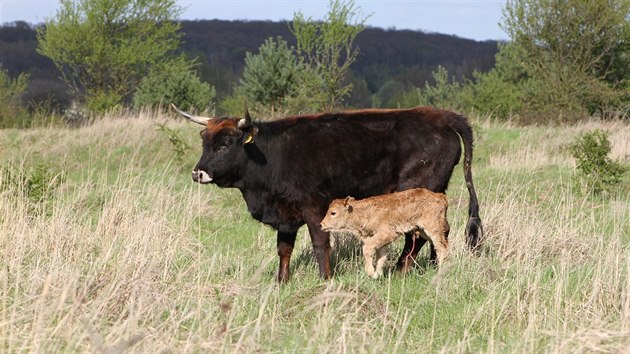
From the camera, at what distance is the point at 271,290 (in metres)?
6.37

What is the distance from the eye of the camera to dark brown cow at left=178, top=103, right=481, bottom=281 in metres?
7.85

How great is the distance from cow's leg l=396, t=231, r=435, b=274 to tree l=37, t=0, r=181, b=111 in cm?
2998

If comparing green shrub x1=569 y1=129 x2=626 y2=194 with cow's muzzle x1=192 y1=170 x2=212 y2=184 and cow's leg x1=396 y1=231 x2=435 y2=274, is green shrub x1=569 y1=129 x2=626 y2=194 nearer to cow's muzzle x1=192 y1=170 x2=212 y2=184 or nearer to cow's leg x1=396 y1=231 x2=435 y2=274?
cow's leg x1=396 y1=231 x2=435 y2=274

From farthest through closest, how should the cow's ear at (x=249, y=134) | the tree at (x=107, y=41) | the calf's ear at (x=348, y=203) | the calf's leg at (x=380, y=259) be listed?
the tree at (x=107, y=41)
the cow's ear at (x=249, y=134)
the calf's ear at (x=348, y=203)
the calf's leg at (x=380, y=259)

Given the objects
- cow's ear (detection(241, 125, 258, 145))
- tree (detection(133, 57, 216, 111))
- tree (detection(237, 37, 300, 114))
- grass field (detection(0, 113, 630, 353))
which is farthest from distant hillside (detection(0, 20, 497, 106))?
cow's ear (detection(241, 125, 258, 145))

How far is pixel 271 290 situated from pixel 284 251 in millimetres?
1552

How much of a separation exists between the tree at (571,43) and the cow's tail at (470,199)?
984 inches

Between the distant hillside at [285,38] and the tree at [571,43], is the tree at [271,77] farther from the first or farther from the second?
the distant hillside at [285,38]

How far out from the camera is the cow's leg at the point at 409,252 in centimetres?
769

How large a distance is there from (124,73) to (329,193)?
33519 mm

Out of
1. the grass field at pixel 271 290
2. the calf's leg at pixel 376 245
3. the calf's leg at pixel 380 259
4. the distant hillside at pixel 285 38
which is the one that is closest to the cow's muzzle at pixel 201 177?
the grass field at pixel 271 290

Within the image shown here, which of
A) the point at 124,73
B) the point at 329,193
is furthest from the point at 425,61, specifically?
the point at 329,193

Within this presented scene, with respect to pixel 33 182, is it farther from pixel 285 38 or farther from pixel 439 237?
pixel 285 38

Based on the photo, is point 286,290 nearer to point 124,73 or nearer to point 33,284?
point 33,284
